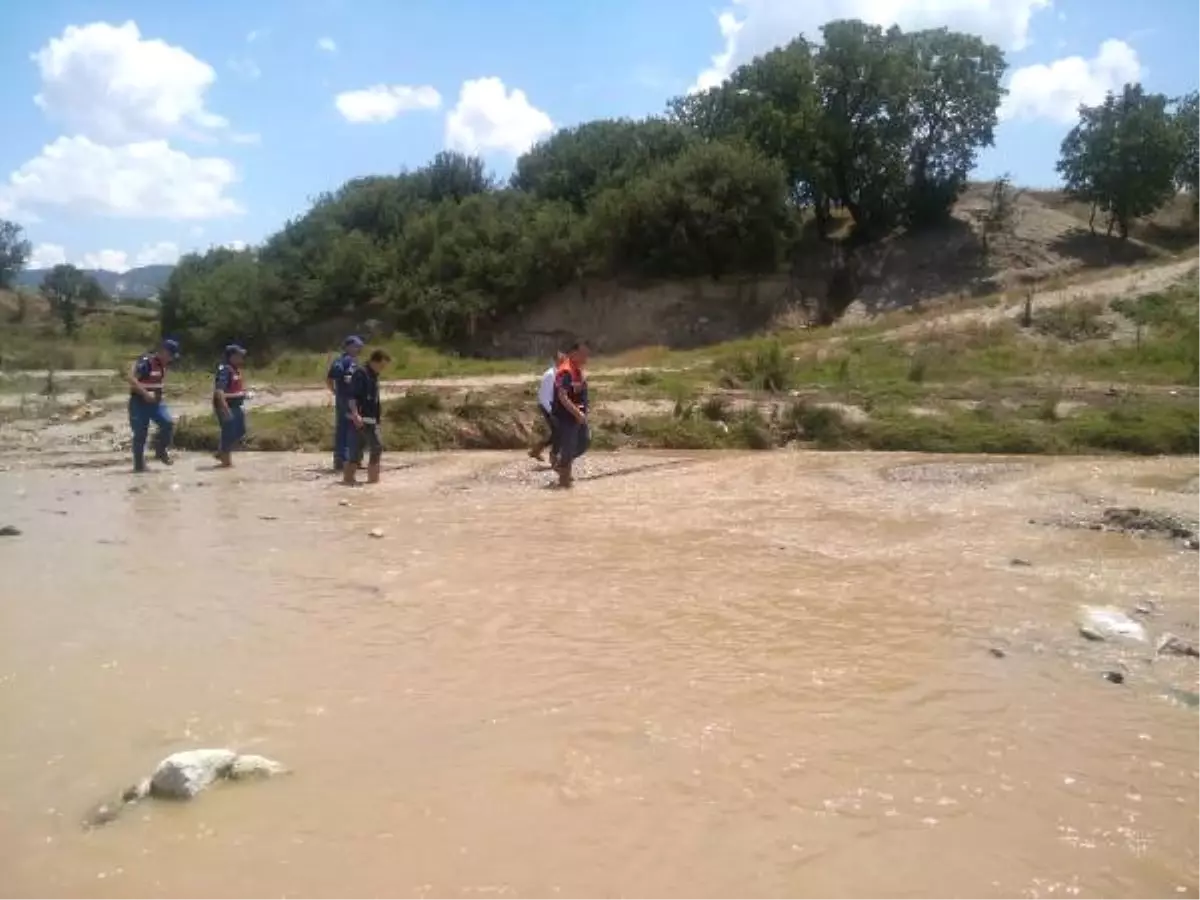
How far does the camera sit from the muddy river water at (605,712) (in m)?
3.89

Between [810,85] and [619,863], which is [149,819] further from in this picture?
[810,85]

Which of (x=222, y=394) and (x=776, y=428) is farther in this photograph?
(x=776, y=428)

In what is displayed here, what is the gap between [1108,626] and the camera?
6.51m

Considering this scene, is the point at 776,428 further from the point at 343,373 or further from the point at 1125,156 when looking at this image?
the point at 1125,156

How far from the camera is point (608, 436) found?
57.5ft

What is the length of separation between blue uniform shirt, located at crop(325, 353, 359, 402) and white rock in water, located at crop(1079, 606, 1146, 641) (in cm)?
962

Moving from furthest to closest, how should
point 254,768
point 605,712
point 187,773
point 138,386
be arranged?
point 138,386 → point 605,712 → point 254,768 → point 187,773

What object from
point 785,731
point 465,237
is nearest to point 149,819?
point 785,731

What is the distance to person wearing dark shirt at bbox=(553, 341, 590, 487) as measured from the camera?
13.1 metres

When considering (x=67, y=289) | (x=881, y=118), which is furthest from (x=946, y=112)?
(x=67, y=289)

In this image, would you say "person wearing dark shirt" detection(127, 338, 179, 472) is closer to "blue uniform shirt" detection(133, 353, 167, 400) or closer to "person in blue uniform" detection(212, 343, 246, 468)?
"blue uniform shirt" detection(133, 353, 167, 400)

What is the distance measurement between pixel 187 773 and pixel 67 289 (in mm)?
74667

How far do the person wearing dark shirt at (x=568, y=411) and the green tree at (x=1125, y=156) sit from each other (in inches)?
1479

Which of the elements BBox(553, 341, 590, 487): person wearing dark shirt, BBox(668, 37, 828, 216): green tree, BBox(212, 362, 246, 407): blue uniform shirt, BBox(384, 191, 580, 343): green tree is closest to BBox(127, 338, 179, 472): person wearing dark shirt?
BBox(212, 362, 246, 407): blue uniform shirt
